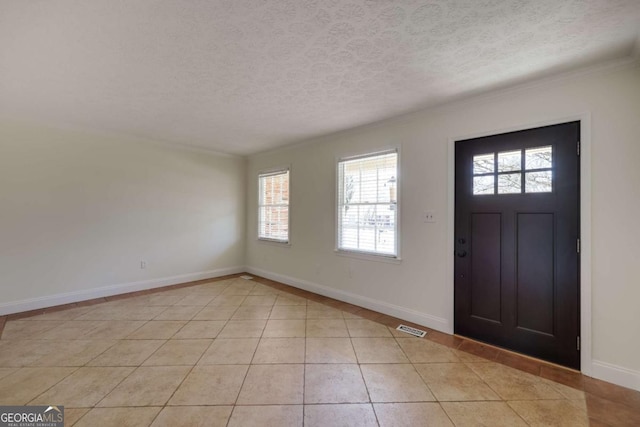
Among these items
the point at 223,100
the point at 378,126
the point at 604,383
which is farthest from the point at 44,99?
the point at 604,383

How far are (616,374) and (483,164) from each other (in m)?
1.94

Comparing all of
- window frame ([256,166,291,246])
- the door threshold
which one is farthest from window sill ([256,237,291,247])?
the door threshold

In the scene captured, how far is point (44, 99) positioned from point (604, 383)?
581cm

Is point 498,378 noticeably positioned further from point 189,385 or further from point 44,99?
point 44,99

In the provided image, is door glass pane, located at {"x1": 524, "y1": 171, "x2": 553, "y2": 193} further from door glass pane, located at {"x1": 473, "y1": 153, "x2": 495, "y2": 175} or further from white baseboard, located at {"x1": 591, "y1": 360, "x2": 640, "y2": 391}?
white baseboard, located at {"x1": 591, "y1": 360, "x2": 640, "y2": 391}

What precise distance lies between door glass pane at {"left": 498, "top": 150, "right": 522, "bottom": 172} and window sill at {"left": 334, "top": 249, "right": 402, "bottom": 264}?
1.46m

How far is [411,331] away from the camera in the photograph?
9.43ft

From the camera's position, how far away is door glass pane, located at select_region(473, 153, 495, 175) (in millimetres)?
2578

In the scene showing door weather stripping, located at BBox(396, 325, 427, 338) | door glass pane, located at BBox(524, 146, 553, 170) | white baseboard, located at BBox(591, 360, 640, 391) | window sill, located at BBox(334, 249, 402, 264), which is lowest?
door weather stripping, located at BBox(396, 325, 427, 338)

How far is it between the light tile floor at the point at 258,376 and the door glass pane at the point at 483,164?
1784 mm

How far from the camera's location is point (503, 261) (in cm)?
250

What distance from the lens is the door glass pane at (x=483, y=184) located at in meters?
2.58

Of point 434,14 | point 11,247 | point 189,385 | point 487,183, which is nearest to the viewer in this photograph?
point 434,14

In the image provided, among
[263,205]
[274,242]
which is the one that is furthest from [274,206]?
[274,242]
